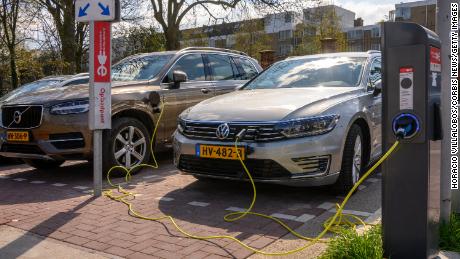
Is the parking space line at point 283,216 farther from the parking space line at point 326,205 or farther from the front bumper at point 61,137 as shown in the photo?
the front bumper at point 61,137

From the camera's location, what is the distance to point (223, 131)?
475cm

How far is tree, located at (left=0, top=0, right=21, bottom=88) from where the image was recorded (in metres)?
19.5

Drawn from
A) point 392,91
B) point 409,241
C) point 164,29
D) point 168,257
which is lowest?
point 168,257

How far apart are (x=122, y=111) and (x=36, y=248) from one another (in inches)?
115

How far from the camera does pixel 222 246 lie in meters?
3.67

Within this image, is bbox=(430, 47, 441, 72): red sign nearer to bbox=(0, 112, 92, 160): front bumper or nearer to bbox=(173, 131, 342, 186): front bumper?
bbox=(173, 131, 342, 186): front bumper

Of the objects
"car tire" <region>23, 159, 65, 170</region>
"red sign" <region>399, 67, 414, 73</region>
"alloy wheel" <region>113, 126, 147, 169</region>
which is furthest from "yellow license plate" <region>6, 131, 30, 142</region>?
"red sign" <region>399, 67, 414, 73</region>

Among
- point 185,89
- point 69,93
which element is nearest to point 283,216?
point 69,93

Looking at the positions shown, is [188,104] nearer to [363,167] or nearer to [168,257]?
[363,167]

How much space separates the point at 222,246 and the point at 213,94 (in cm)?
452

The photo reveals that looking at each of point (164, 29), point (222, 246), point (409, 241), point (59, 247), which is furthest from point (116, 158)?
point (164, 29)

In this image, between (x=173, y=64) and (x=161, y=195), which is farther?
(x=173, y=64)

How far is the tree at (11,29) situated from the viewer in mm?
19547

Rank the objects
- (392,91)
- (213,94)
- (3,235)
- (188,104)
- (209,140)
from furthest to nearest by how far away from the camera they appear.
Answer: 1. (213,94)
2. (188,104)
3. (209,140)
4. (3,235)
5. (392,91)
